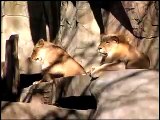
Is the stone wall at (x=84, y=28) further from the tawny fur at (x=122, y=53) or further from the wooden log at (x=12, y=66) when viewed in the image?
the wooden log at (x=12, y=66)

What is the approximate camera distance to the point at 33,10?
8633 mm

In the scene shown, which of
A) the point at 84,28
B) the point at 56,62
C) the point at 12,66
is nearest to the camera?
the point at 12,66

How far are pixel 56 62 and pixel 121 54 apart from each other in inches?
49.2

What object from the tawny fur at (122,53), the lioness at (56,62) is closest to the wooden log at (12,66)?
the lioness at (56,62)

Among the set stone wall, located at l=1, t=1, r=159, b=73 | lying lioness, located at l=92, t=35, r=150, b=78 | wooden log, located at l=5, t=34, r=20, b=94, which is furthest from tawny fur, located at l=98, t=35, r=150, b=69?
wooden log, located at l=5, t=34, r=20, b=94

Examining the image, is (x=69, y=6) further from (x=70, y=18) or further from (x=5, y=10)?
(x=5, y=10)

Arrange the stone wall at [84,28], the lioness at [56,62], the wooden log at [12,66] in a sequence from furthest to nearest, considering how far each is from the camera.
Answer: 1. the lioness at [56,62]
2. the stone wall at [84,28]
3. the wooden log at [12,66]

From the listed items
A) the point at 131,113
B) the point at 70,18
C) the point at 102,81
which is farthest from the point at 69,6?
the point at 131,113

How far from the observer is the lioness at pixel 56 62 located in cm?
652

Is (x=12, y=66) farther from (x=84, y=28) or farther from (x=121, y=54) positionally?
(x=84, y=28)

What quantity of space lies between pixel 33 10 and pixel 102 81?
14.5 ft

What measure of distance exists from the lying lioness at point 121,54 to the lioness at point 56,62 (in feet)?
2.38

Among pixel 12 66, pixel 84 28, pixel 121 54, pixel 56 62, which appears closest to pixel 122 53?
pixel 121 54

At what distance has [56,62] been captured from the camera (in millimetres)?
6637
